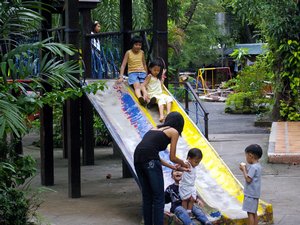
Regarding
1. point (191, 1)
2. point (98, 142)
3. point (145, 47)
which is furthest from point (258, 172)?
point (191, 1)

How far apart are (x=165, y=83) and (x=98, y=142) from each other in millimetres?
7351

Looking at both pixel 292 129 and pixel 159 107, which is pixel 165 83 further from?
pixel 292 129

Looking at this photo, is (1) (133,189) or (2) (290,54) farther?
(2) (290,54)

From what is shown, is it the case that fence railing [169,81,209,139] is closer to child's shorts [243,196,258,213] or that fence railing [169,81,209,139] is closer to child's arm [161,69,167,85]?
child's arm [161,69,167,85]

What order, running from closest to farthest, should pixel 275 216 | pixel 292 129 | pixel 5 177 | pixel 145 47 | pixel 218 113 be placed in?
pixel 5 177
pixel 275 216
pixel 145 47
pixel 292 129
pixel 218 113

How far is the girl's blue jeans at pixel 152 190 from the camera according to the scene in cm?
838

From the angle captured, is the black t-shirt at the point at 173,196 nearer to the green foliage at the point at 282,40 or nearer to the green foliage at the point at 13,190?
the green foliage at the point at 13,190

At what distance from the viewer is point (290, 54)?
19922 millimetres

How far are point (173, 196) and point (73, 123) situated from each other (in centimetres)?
332

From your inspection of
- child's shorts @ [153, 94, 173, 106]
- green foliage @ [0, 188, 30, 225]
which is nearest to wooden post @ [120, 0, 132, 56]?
child's shorts @ [153, 94, 173, 106]

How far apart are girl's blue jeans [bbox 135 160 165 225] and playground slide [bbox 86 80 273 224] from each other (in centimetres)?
92

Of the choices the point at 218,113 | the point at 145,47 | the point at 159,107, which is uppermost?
the point at 145,47

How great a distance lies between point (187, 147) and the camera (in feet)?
35.6

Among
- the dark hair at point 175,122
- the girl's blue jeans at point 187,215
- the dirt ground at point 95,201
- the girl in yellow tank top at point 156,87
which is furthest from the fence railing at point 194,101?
the dark hair at point 175,122
